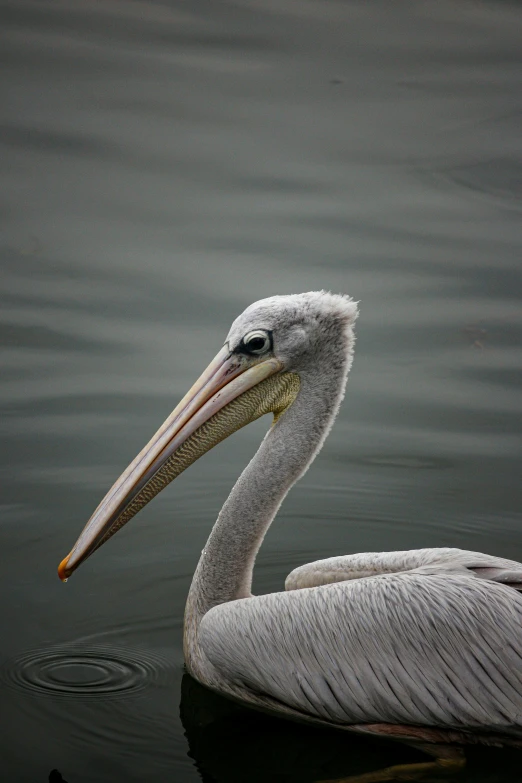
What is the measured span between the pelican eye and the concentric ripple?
1114 mm

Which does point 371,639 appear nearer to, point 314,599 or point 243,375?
point 314,599

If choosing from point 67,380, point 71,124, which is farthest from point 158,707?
point 71,124

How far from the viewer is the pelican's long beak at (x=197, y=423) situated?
145 inches

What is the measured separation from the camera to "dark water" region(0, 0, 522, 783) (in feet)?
11.5

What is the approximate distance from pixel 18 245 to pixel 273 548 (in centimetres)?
374

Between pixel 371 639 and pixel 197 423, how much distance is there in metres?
0.98

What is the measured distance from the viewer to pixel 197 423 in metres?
3.73

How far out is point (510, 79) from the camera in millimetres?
9922

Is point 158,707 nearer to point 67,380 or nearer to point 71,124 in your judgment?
point 67,380

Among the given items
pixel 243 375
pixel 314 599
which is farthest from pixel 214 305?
pixel 314 599

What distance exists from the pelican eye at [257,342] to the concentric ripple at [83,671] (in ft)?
3.66

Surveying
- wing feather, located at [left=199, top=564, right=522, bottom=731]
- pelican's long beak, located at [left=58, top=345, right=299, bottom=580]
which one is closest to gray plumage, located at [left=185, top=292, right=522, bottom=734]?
wing feather, located at [left=199, top=564, right=522, bottom=731]

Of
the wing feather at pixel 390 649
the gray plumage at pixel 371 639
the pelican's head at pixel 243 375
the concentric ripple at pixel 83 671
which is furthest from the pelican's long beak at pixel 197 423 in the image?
the wing feather at pixel 390 649

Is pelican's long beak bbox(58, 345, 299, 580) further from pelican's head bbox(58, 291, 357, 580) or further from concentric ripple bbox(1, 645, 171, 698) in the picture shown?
concentric ripple bbox(1, 645, 171, 698)
